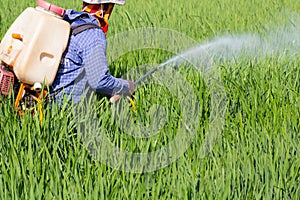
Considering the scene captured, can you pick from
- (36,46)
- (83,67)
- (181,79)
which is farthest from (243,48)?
(36,46)

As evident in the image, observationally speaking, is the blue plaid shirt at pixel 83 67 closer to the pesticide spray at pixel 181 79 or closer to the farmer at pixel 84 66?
the farmer at pixel 84 66

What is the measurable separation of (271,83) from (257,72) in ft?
0.76

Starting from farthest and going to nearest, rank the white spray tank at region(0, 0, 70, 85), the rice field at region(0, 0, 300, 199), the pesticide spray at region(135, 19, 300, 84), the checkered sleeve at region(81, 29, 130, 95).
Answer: the pesticide spray at region(135, 19, 300, 84)
the checkered sleeve at region(81, 29, 130, 95)
the white spray tank at region(0, 0, 70, 85)
the rice field at region(0, 0, 300, 199)

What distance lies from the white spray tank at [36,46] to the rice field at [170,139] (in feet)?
0.48

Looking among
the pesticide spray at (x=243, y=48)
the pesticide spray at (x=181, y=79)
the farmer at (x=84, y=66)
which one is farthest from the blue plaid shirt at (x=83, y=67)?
the pesticide spray at (x=243, y=48)

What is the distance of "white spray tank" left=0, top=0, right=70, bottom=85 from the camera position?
2.73m

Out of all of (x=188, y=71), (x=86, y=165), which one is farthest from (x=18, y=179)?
(x=188, y=71)

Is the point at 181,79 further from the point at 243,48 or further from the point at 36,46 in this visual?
the point at 243,48

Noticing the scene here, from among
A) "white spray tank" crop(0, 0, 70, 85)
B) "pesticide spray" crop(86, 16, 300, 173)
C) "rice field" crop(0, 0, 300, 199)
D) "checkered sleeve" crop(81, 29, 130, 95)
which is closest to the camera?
"rice field" crop(0, 0, 300, 199)

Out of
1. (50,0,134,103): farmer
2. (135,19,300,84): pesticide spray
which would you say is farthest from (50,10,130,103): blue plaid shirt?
(135,19,300,84): pesticide spray

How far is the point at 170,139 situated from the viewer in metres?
2.49

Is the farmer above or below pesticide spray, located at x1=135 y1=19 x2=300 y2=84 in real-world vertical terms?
below

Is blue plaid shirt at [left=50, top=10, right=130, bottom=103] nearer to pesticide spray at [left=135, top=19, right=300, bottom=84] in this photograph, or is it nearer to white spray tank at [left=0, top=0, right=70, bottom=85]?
white spray tank at [left=0, top=0, right=70, bottom=85]

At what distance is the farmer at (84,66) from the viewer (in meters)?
2.91
